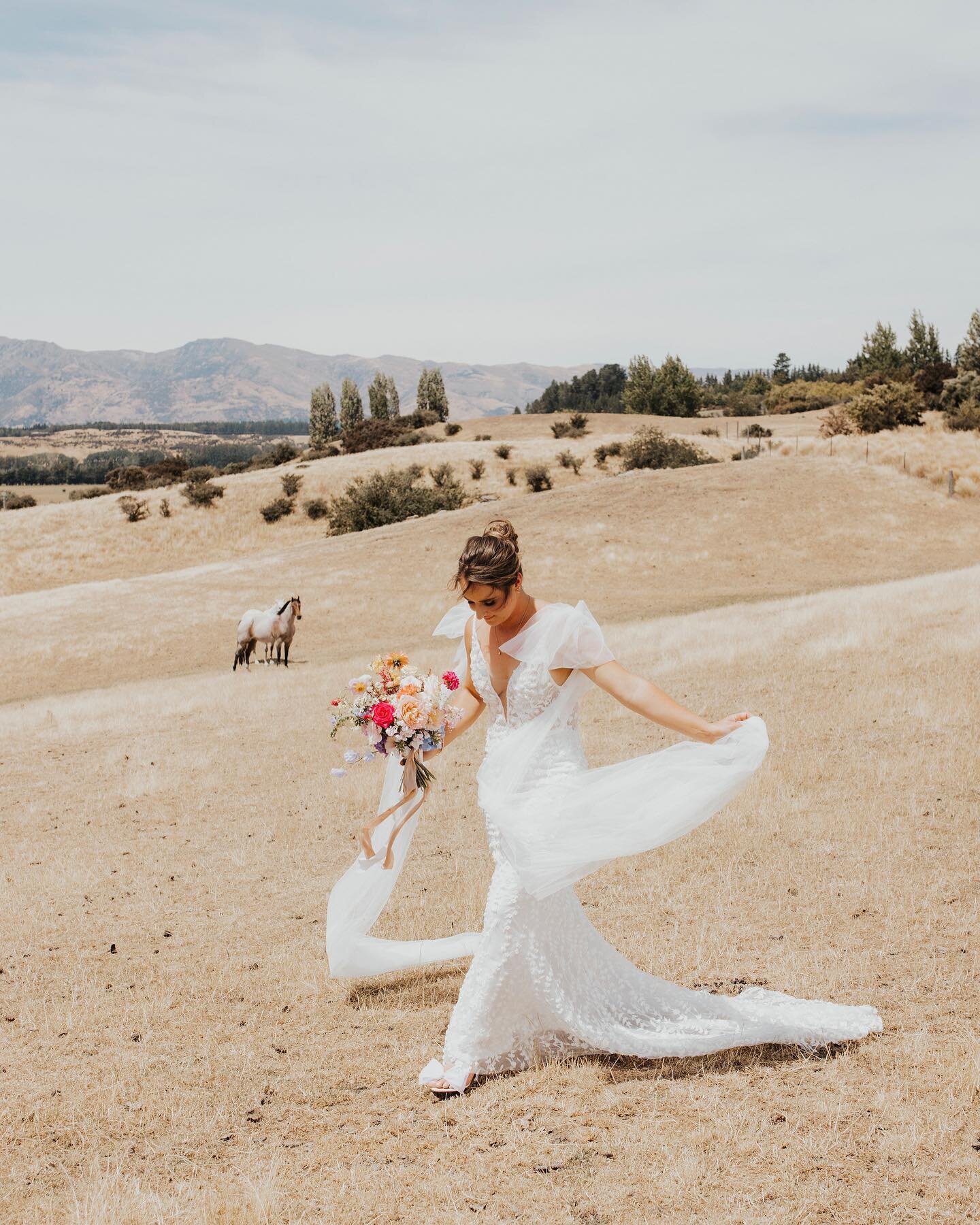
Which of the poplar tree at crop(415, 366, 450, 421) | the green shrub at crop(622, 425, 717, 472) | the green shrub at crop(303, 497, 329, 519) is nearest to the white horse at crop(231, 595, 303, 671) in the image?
the green shrub at crop(622, 425, 717, 472)

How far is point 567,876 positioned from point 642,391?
129m

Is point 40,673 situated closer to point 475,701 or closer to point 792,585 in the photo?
point 792,585

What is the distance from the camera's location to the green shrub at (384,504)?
6506 cm

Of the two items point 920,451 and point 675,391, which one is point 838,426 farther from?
point 675,391

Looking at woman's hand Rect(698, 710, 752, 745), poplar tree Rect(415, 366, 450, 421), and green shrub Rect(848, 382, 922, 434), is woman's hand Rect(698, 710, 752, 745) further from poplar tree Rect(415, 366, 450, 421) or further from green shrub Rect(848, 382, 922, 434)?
poplar tree Rect(415, 366, 450, 421)

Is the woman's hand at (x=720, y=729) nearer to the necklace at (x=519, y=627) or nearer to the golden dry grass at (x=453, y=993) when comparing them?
the necklace at (x=519, y=627)

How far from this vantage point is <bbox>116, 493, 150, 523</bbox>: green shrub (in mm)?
74806

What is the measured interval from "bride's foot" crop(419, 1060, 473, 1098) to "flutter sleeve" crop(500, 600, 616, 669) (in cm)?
239

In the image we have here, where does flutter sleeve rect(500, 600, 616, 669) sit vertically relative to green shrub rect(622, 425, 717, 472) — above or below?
below

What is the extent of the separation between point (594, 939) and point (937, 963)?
2890mm

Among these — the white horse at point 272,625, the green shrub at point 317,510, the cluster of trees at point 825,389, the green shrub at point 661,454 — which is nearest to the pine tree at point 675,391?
the cluster of trees at point 825,389

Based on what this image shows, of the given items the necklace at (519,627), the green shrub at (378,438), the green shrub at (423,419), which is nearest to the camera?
the necklace at (519,627)

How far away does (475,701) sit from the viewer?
7.11m

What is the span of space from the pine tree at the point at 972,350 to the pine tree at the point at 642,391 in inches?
1380
